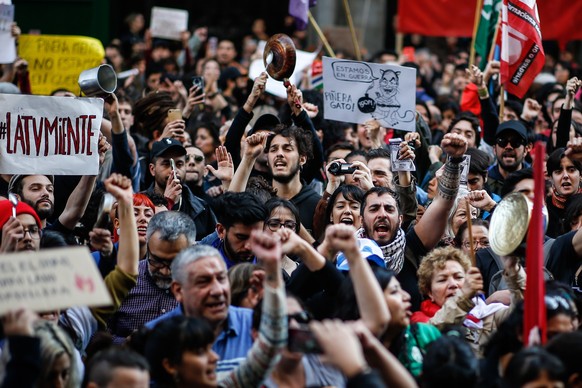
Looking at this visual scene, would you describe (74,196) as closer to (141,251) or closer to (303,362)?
(141,251)

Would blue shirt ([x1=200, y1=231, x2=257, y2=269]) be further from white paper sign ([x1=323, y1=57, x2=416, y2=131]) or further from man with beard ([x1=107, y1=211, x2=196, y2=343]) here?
white paper sign ([x1=323, y1=57, x2=416, y2=131])

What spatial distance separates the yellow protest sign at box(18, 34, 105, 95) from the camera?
40.1 ft

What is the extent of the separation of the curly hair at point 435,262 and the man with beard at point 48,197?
2.26 metres

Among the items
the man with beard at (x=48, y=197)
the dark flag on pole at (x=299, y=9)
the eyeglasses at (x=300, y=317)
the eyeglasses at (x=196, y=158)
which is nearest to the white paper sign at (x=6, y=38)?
the dark flag on pole at (x=299, y=9)

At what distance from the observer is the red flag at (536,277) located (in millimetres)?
5148

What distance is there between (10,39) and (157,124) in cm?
193

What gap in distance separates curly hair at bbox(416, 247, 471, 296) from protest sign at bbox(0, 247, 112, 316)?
2642mm

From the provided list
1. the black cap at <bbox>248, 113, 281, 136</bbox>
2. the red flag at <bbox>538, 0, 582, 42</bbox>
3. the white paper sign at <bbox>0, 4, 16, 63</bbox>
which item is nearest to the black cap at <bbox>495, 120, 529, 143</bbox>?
the black cap at <bbox>248, 113, 281, 136</bbox>

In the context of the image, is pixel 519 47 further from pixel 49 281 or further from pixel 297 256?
pixel 49 281

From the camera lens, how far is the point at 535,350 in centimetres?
480

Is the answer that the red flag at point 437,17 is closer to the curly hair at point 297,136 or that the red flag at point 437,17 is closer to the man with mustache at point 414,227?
the curly hair at point 297,136

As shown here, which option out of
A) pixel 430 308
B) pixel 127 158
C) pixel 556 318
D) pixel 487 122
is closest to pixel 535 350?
pixel 556 318

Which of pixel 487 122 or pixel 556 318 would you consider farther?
pixel 487 122

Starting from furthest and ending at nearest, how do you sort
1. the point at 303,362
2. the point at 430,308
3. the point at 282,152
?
the point at 282,152
the point at 430,308
the point at 303,362
